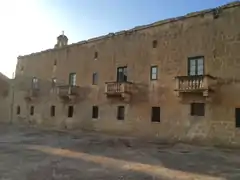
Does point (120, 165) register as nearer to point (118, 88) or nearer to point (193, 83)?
point (193, 83)

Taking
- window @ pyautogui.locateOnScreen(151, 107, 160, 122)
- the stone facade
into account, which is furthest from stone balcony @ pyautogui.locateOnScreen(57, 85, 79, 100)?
window @ pyautogui.locateOnScreen(151, 107, 160, 122)

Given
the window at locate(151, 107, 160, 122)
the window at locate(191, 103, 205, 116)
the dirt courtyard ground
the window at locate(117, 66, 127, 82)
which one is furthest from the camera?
the window at locate(117, 66, 127, 82)

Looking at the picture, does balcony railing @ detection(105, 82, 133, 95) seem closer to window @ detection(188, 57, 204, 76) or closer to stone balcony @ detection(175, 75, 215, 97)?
stone balcony @ detection(175, 75, 215, 97)

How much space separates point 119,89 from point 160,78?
3492 mm

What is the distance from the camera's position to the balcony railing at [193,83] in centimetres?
1702

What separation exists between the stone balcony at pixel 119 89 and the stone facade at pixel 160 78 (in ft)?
0.44

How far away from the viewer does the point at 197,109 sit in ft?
59.6

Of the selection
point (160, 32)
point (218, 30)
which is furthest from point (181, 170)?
point (160, 32)

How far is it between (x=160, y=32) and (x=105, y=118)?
28.2 feet

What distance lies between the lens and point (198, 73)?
18.4 m

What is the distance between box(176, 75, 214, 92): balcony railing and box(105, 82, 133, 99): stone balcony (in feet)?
14.4

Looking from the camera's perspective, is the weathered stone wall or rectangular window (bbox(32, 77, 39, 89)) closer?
rectangular window (bbox(32, 77, 39, 89))

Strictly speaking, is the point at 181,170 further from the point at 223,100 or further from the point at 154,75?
the point at 154,75

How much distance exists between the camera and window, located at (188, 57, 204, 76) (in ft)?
60.1
